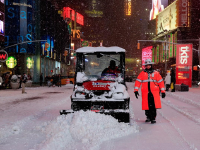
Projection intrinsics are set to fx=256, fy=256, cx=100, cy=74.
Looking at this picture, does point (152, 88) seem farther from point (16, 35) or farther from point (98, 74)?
point (16, 35)

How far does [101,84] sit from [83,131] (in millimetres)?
1735

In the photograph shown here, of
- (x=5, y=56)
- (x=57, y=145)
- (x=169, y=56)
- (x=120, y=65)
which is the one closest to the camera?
(x=57, y=145)

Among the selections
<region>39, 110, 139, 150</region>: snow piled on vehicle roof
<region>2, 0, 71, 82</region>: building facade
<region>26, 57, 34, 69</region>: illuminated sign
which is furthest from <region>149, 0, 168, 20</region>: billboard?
<region>39, 110, 139, 150</region>: snow piled on vehicle roof

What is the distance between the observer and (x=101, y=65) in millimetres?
8375

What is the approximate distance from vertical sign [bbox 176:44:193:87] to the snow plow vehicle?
24379 millimetres

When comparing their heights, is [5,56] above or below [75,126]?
above

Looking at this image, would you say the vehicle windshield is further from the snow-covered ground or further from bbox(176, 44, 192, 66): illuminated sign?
bbox(176, 44, 192, 66): illuminated sign

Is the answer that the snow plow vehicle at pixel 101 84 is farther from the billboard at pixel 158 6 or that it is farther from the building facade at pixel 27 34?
the billboard at pixel 158 6

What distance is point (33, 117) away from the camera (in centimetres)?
903

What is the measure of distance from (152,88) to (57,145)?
3752mm

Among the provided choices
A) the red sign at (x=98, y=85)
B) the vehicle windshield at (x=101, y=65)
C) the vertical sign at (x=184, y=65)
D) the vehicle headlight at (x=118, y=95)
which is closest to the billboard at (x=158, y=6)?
the vertical sign at (x=184, y=65)

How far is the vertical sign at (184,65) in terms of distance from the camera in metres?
30.8

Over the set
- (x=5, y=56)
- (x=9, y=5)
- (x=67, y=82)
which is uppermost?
(x=9, y=5)

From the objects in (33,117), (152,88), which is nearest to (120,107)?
(152,88)
